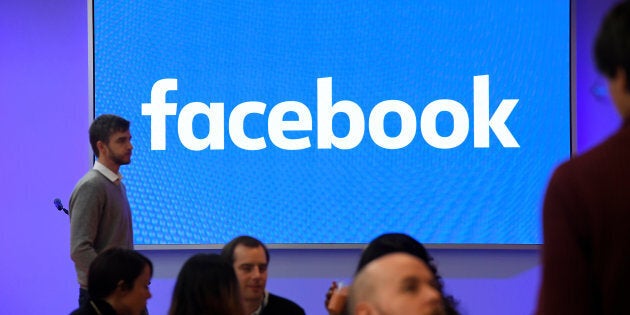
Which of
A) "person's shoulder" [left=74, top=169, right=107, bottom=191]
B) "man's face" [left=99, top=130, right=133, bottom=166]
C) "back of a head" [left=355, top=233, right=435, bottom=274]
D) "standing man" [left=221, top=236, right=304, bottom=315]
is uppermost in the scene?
"man's face" [left=99, top=130, right=133, bottom=166]

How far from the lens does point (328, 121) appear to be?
17.1 feet

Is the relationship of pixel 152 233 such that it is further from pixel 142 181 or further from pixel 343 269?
pixel 343 269

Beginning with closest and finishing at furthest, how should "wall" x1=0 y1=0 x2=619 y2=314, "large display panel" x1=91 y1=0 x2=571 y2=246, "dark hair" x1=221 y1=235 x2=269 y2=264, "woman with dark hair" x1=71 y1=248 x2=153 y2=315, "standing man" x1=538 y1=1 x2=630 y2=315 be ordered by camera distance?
"standing man" x1=538 y1=1 x2=630 y2=315 → "woman with dark hair" x1=71 y1=248 x2=153 y2=315 → "dark hair" x1=221 y1=235 x2=269 y2=264 → "large display panel" x1=91 y1=0 x2=571 y2=246 → "wall" x1=0 y1=0 x2=619 y2=314

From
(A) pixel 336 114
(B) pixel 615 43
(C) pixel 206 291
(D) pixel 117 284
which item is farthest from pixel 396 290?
(A) pixel 336 114

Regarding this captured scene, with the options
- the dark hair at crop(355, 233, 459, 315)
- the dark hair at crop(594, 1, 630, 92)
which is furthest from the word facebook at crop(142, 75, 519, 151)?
the dark hair at crop(594, 1, 630, 92)

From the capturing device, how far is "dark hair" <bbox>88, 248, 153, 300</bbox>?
3.31 metres

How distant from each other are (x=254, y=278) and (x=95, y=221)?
96 centimetres

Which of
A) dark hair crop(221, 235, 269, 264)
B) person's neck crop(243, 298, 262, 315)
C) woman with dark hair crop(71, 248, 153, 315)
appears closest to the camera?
woman with dark hair crop(71, 248, 153, 315)

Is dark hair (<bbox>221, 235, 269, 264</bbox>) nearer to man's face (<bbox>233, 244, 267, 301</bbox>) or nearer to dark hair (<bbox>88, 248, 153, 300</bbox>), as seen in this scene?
man's face (<bbox>233, 244, 267, 301</bbox>)

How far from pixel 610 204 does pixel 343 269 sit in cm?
393

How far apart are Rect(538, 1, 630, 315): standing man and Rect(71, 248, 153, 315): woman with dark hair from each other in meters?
2.22

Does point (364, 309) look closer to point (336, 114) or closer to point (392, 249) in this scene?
point (392, 249)

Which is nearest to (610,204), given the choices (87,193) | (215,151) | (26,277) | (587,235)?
(587,235)

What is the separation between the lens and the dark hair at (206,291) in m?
2.89
